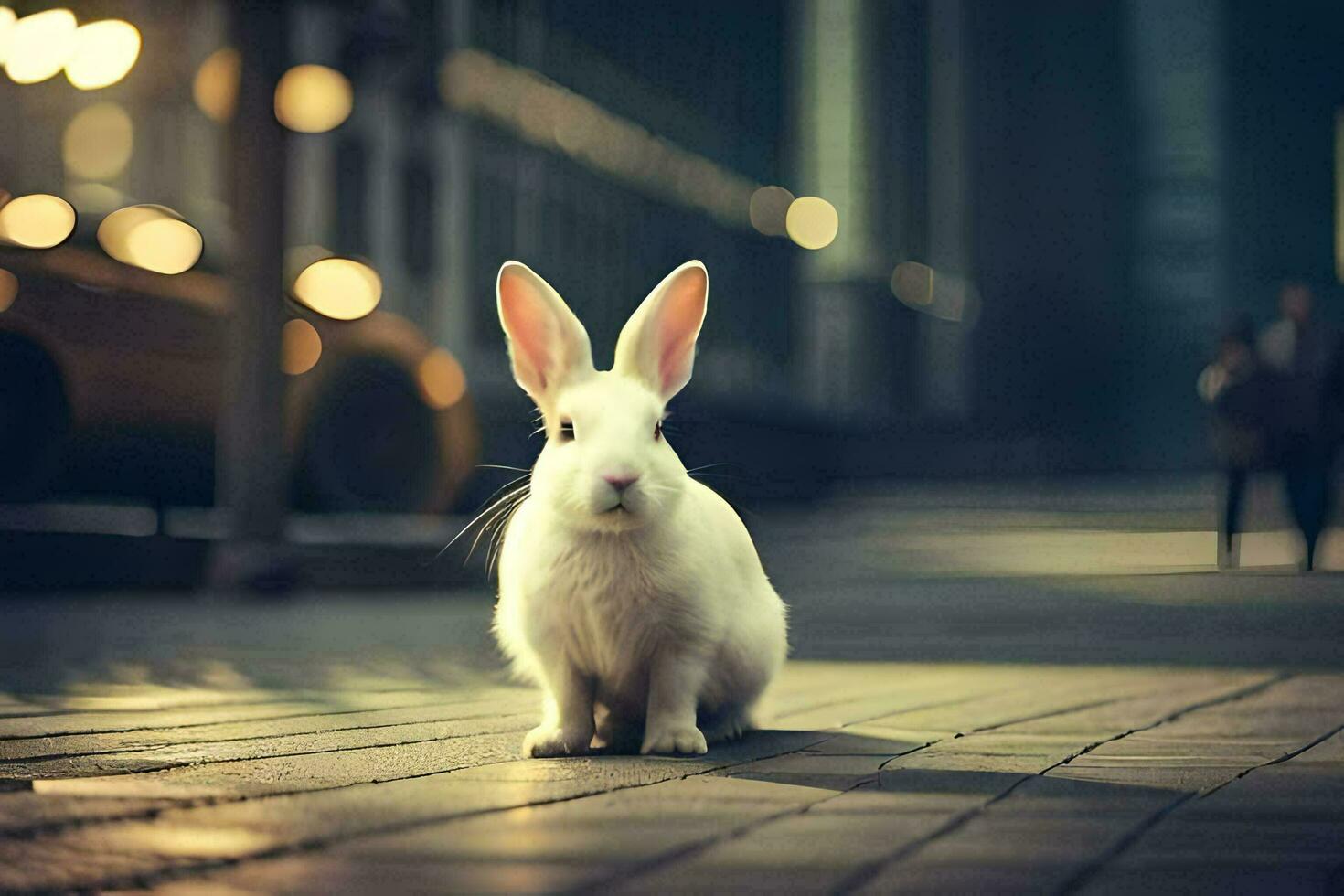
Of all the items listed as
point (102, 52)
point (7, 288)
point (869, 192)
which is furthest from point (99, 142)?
point (869, 192)

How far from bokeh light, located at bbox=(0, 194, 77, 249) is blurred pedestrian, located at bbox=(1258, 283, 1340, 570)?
731cm

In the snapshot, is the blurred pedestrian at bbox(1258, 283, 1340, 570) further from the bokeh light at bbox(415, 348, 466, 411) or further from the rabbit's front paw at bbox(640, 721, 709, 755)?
the rabbit's front paw at bbox(640, 721, 709, 755)

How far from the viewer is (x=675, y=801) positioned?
4105 millimetres

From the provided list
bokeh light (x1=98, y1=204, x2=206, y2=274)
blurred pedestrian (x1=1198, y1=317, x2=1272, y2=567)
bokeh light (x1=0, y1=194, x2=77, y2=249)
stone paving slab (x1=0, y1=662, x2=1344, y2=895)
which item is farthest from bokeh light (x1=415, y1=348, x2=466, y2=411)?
stone paving slab (x1=0, y1=662, x2=1344, y2=895)

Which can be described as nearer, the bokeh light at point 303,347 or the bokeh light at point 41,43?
the bokeh light at point 303,347

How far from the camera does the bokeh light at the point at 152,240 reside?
11195 millimetres

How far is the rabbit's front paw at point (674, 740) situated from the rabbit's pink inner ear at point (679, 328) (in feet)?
2.34

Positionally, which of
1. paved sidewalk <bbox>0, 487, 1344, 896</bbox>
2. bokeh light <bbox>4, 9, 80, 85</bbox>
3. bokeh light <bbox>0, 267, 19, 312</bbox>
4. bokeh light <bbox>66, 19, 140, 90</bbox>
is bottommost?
paved sidewalk <bbox>0, 487, 1344, 896</bbox>

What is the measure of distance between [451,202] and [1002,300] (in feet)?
102

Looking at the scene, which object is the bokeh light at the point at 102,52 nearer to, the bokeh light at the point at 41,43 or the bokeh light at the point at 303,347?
the bokeh light at the point at 41,43

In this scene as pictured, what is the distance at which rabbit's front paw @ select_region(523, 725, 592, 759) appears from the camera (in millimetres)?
4883

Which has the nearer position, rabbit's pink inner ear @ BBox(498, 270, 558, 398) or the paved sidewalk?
the paved sidewalk

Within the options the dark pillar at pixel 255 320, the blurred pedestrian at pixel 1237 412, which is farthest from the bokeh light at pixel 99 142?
the blurred pedestrian at pixel 1237 412

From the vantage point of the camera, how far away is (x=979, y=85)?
60.6 meters
